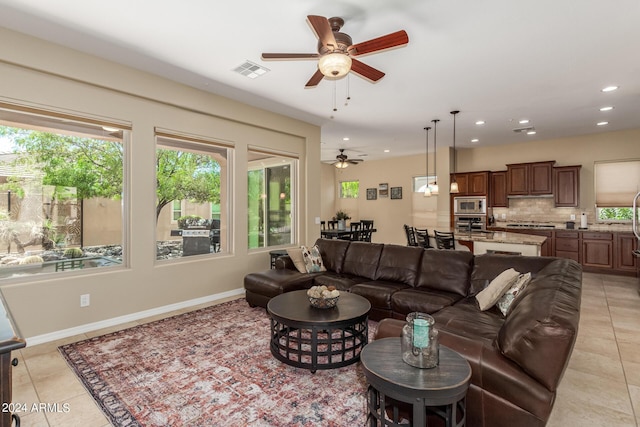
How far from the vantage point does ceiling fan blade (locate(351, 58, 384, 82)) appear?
2.96 m

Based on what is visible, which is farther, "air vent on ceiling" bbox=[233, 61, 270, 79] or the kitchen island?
the kitchen island

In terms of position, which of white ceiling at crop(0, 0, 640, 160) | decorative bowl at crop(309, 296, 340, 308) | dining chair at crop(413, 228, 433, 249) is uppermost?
white ceiling at crop(0, 0, 640, 160)

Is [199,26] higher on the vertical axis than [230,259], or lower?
higher

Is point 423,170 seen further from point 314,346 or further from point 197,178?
point 314,346

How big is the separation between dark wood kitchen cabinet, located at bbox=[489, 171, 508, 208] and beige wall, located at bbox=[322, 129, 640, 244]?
372mm

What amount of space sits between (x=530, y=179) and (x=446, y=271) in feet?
17.3

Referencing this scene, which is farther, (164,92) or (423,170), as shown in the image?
(423,170)

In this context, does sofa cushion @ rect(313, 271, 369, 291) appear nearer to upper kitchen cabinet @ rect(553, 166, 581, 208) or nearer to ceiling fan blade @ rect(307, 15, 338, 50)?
ceiling fan blade @ rect(307, 15, 338, 50)

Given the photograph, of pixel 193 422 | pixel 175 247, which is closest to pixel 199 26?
pixel 175 247

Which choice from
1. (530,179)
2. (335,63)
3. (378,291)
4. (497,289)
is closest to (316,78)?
(335,63)

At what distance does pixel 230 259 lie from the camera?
16.5 ft

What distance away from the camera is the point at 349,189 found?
11.3 metres

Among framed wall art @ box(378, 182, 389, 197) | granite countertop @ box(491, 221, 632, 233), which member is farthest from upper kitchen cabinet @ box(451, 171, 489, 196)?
framed wall art @ box(378, 182, 389, 197)

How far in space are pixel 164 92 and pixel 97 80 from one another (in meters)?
0.75
